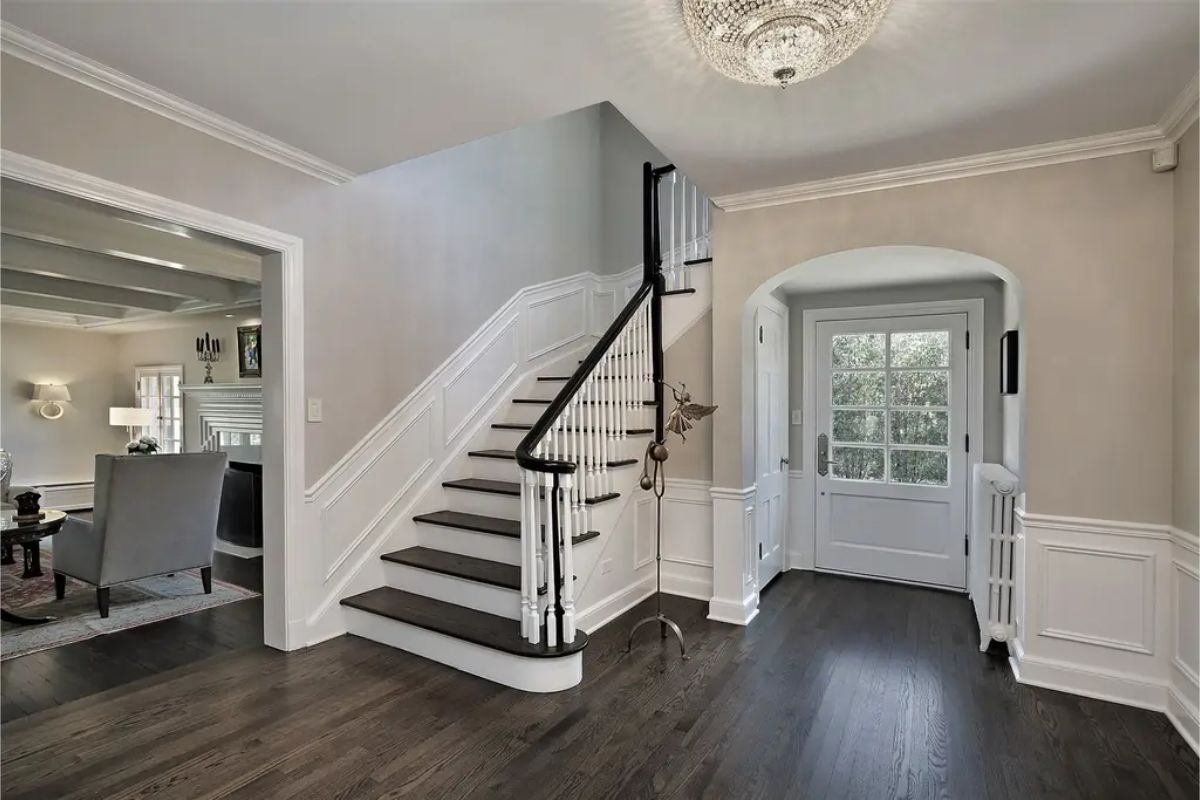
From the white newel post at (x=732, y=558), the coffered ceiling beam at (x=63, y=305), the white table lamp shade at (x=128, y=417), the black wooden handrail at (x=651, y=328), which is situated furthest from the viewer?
the white table lamp shade at (x=128, y=417)

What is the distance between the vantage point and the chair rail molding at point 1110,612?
95.7 inches

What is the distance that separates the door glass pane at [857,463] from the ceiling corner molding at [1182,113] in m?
2.48

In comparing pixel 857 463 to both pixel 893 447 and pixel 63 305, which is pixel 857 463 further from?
pixel 63 305

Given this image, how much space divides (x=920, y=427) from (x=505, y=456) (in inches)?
117

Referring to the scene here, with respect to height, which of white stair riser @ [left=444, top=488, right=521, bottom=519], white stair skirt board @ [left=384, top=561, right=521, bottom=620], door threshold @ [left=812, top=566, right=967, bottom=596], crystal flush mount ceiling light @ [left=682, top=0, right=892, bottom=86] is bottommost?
door threshold @ [left=812, top=566, right=967, bottom=596]

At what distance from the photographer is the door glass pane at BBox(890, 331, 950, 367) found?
4234mm

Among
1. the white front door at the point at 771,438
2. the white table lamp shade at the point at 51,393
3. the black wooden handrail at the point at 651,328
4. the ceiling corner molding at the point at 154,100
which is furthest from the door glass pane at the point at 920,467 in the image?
the white table lamp shade at the point at 51,393

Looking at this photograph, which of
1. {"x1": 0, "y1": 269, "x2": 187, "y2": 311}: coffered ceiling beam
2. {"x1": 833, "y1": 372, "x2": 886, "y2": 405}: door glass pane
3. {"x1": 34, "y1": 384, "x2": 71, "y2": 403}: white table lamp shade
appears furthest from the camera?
{"x1": 34, "y1": 384, "x2": 71, "y2": 403}: white table lamp shade

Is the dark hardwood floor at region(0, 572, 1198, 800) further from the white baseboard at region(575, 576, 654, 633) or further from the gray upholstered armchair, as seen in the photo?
the gray upholstered armchair

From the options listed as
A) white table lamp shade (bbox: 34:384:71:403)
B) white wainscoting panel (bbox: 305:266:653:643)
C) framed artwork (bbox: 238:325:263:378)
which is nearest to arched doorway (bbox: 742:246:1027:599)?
white wainscoting panel (bbox: 305:266:653:643)

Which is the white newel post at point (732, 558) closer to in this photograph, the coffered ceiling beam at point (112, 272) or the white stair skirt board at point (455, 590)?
the white stair skirt board at point (455, 590)

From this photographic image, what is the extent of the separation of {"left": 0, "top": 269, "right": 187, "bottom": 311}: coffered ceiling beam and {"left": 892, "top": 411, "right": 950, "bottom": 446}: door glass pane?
6.90 metres

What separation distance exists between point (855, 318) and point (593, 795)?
373 centimetres

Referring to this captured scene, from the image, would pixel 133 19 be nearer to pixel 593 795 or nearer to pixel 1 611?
pixel 593 795
